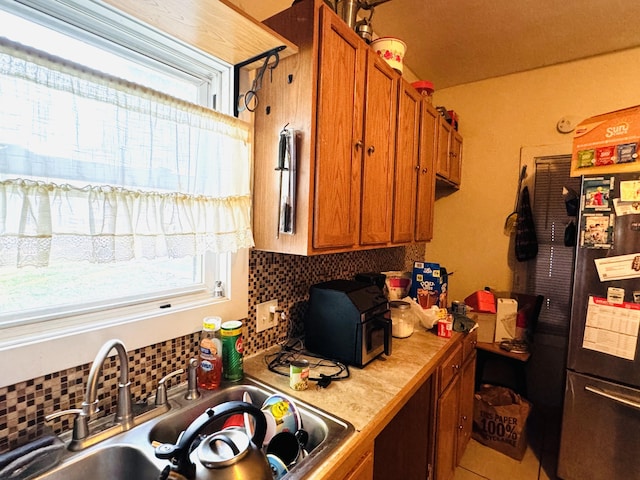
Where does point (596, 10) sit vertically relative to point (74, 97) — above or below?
above

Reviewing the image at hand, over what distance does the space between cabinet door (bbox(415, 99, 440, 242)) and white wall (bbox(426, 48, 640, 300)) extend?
36.9 inches

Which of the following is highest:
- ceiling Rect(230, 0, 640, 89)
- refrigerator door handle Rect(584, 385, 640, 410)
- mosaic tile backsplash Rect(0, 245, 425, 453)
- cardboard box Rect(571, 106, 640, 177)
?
ceiling Rect(230, 0, 640, 89)

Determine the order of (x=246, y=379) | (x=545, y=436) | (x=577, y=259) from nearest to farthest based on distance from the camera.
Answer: (x=246, y=379), (x=577, y=259), (x=545, y=436)

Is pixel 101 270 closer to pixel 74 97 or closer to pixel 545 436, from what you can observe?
pixel 74 97

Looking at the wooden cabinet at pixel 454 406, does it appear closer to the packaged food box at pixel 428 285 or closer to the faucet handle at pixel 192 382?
the packaged food box at pixel 428 285

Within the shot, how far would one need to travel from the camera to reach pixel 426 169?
211cm


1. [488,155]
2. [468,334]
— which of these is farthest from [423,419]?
[488,155]

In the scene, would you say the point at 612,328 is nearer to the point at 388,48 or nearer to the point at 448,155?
the point at 448,155

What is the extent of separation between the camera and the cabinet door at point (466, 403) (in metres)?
1.91

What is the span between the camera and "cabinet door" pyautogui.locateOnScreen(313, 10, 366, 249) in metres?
1.19

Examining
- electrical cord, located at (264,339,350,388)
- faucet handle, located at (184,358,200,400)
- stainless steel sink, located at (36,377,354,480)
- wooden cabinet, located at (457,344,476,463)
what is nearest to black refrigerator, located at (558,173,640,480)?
wooden cabinet, located at (457,344,476,463)

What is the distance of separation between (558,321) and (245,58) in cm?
290

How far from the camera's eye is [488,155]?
2861mm

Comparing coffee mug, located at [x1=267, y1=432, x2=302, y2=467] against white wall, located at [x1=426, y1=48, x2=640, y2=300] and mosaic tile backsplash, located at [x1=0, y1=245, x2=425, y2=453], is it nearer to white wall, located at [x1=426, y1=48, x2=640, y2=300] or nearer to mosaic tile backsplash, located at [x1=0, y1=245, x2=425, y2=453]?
mosaic tile backsplash, located at [x1=0, y1=245, x2=425, y2=453]
